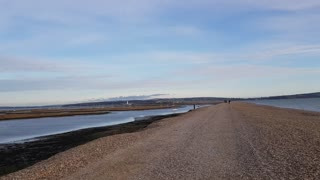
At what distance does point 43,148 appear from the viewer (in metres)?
28.8

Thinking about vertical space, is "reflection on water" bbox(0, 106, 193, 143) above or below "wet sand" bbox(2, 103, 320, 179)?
below

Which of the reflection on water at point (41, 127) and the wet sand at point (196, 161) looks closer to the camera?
the wet sand at point (196, 161)

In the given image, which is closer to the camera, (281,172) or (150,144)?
(281,172)

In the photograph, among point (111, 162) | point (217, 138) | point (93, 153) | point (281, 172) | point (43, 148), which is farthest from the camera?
point (43, 148)

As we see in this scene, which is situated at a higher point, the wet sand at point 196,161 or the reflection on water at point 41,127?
the wet sand at point 196,161

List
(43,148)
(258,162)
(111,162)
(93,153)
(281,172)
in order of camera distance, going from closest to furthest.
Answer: (281,172) < (258,162) < (111,162) < (93,153) < (43,148)

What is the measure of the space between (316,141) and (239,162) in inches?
290

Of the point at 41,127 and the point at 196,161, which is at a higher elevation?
the point at 196,161

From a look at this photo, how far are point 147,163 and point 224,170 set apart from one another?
3035 millimetres

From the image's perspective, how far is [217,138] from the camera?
22359 millimetres

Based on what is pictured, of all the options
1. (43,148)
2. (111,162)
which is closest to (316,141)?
(111,162)

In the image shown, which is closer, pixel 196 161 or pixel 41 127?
pixel 196 161

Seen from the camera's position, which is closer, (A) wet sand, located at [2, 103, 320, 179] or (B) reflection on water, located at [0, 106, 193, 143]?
(A) wet sand, located at [2, 103, 320, 179]

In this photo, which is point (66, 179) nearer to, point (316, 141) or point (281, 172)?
point (281, 172)
